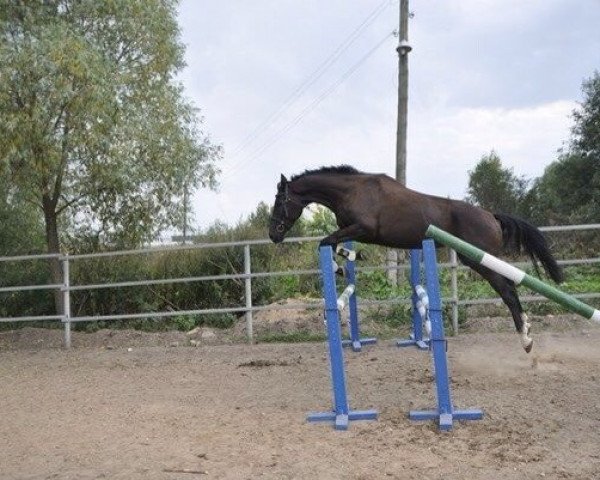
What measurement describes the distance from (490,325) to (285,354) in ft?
9.42

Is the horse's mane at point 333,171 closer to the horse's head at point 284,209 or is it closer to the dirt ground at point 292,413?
the horse's head at point 284,209

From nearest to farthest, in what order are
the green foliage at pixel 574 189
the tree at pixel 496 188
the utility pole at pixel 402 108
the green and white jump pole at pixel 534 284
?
the green and white jump pole at pixel 534 284, the utility pole at pixel 402 108, the green foliage at pixel 574 189, the tree at pixel 496 188

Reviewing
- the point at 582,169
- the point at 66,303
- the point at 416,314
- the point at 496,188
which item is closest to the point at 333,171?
the point at 416,314

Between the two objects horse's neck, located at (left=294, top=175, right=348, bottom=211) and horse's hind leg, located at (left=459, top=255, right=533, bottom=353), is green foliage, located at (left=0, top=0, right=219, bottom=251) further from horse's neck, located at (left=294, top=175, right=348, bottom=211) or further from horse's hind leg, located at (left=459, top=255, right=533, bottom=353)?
horse's hind leg, located at (left=459, top=255, right=533, bottom=353)

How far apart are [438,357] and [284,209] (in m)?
2.52

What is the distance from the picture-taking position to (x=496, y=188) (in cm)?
2511

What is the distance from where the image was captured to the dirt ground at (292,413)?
133 inches

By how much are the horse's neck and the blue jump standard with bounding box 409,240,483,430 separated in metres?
1.93

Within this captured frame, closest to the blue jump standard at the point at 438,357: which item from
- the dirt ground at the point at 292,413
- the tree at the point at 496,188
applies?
the dirt ground at the point at 292,413

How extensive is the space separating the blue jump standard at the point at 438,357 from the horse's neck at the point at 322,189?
6.33 ft

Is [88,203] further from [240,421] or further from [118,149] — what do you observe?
[240,421]

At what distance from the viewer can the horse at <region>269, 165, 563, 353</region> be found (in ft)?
18.6

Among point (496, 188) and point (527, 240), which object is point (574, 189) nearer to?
point (496, 188)

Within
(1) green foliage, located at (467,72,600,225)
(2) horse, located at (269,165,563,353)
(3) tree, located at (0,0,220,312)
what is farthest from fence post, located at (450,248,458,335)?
(1) green foliage, located at (467,72,600,225)
